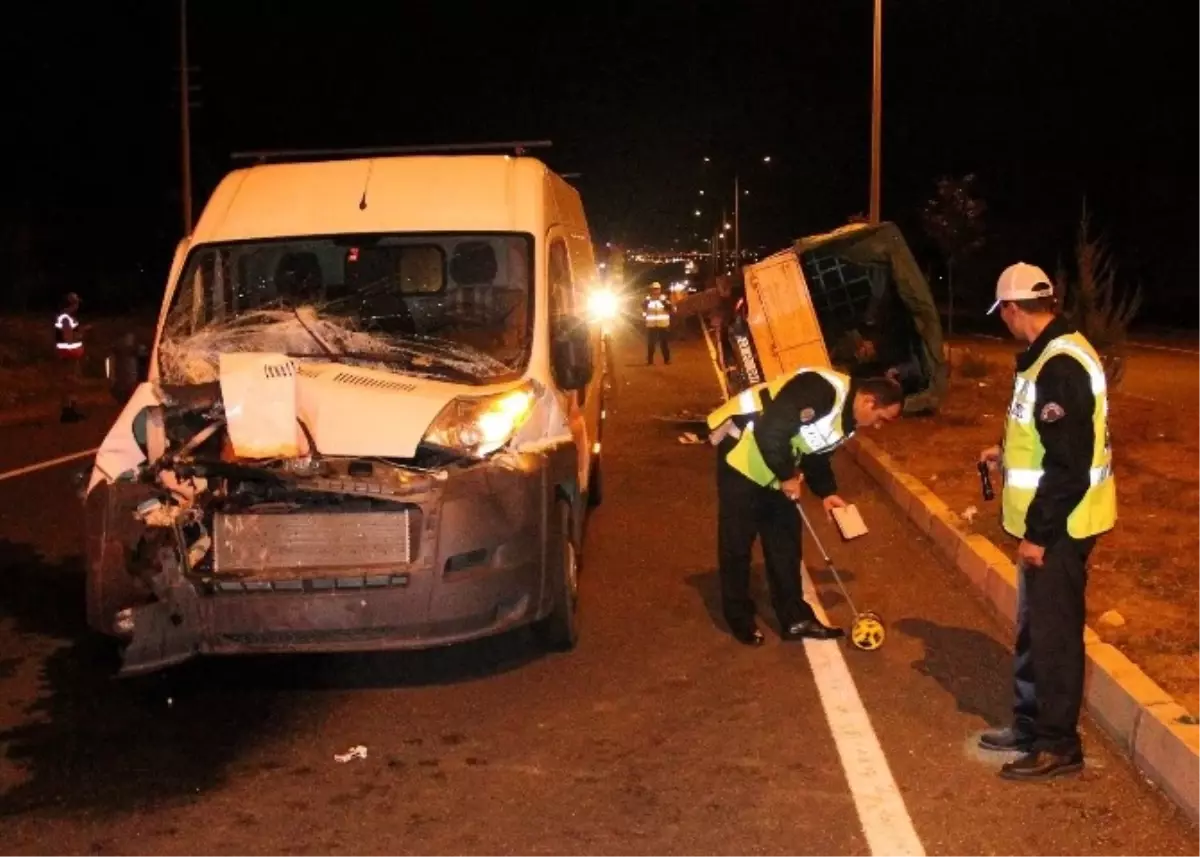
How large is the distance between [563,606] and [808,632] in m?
1.26

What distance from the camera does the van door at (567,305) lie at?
24.4 ft

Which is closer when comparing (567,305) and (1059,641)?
(1059,641)

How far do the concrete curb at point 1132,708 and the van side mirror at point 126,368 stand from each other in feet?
14.8

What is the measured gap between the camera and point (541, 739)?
18.9ft

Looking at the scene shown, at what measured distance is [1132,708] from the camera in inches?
221

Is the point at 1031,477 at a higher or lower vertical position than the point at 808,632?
higher

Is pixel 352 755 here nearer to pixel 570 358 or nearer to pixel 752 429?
pixel 570 358

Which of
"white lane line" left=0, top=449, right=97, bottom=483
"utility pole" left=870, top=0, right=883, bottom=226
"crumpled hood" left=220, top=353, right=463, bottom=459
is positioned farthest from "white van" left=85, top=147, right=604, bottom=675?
"utility pole" left=870, top=0, right=883, bottom=226

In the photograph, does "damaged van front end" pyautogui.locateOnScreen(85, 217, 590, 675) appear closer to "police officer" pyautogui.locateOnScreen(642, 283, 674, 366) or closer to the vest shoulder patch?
the vest shoulder patch

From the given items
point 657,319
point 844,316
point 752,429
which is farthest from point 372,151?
point 657,319

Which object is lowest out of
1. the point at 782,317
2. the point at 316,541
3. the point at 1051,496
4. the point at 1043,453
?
the point at 316,541

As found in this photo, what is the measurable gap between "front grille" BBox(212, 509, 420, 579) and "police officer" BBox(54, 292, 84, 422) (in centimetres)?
1318

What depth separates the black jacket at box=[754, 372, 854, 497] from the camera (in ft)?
21.6

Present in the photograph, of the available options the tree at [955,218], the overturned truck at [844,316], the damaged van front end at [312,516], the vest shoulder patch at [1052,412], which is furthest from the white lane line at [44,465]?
the tree at [955,218]
